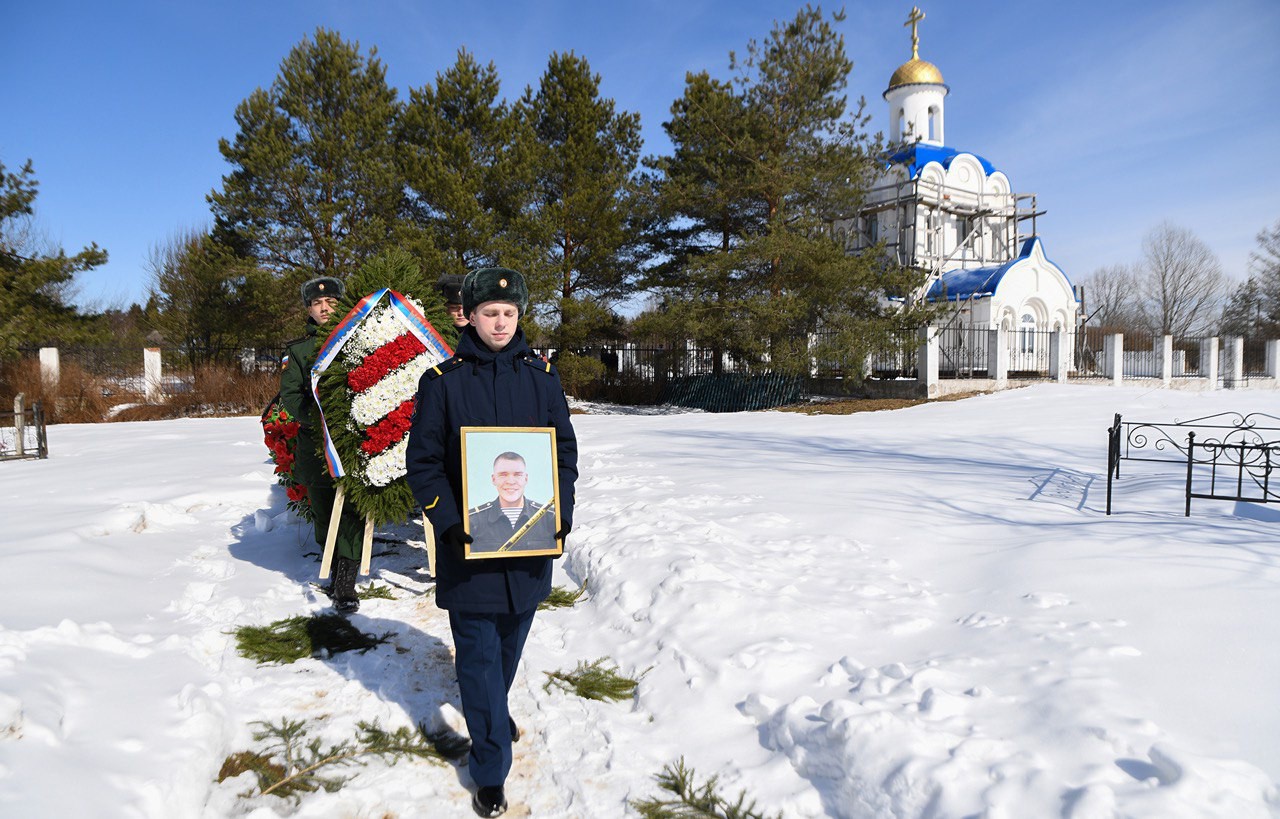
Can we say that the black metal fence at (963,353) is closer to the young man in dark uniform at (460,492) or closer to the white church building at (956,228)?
the white church building at (956,228)

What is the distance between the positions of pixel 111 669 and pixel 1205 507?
Answer: 7.96 metres

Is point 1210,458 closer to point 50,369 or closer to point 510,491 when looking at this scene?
point 510,491

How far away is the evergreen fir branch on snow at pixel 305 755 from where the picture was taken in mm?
2854

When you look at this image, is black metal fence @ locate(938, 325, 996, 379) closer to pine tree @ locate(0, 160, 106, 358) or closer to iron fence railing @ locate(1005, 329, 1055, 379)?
iron fence railing @ locate(1005, 329, 1055, 379)

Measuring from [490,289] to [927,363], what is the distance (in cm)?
1909

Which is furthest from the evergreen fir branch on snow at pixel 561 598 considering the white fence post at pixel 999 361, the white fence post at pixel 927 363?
the white fence post at pixel 999 361

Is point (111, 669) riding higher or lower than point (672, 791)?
higher

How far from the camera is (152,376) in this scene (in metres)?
18.7

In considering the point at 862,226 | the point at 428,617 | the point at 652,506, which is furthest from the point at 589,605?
the point at 862,226

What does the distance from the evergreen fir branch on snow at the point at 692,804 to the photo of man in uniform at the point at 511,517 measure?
3.49 ft

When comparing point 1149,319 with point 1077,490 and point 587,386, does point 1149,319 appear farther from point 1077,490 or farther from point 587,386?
point 1077,490

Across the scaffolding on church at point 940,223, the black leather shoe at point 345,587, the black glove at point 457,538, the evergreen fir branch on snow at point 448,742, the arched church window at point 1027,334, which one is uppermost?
the scaffolding on church at point 940,223

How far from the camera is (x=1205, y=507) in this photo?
6152mm

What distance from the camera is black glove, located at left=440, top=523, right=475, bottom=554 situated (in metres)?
2.69
